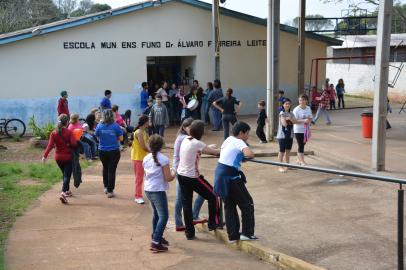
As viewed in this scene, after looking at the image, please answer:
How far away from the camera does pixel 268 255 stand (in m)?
6.75

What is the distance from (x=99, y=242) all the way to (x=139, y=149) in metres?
2.39

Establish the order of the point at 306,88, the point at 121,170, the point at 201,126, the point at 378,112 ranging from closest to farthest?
the point at 201,126, the point at 378,112, the point at 121,170, the point at 306,88

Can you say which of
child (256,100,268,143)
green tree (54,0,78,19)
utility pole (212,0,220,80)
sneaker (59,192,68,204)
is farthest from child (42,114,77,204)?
green tree (54,0,78,19)

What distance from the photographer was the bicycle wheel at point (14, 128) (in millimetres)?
19367

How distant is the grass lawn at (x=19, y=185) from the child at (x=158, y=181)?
76.6 inches

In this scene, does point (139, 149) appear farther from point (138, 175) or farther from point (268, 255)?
point (268, 255)

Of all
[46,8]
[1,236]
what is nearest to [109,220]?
[1,236]

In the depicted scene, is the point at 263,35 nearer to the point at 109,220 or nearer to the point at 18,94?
the point at 18,94

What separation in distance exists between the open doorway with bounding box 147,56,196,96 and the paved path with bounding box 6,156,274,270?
13.2 meters

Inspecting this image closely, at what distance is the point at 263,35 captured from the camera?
2281 cm

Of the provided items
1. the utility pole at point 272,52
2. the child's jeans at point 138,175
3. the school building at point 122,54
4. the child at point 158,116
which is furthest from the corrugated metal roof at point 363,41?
the child's jeans at point 138,175

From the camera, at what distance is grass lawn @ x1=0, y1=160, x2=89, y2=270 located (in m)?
9.11

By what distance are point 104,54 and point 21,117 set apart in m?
3.75

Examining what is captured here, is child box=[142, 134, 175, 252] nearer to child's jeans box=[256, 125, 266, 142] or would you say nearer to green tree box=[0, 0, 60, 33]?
child's jeans box=[256, 125, 266, 142]
